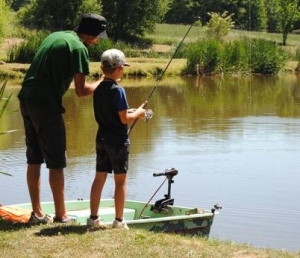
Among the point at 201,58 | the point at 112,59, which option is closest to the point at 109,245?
the point at 112,59

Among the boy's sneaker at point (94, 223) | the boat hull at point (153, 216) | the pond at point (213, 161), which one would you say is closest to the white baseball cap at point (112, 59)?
the boy's sneaker at point (94, 223)

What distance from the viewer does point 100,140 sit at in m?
6.00

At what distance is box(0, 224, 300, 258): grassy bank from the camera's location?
523 centimetres

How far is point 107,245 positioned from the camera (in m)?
5.40

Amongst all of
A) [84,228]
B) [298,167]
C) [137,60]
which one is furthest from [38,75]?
[137,60]

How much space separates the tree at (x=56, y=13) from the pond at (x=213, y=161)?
2295cm

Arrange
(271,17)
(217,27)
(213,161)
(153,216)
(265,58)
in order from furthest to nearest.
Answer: (271,17), (217,27), (265,58), (213,161), (153,216)

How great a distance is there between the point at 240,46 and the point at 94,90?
1233 inches

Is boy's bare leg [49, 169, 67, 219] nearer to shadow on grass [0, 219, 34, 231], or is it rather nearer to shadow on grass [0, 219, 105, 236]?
shadow on grass [0, 219, 105, 236]

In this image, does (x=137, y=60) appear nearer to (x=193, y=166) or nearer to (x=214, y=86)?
(x=214, y=86)

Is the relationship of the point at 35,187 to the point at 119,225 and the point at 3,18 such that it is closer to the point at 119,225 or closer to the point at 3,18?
the point at 119,225

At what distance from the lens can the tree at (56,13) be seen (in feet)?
147

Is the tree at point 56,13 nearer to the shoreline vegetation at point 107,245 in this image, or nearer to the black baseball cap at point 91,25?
the black baseball cap at point 91,25

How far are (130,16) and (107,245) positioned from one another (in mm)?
44295
